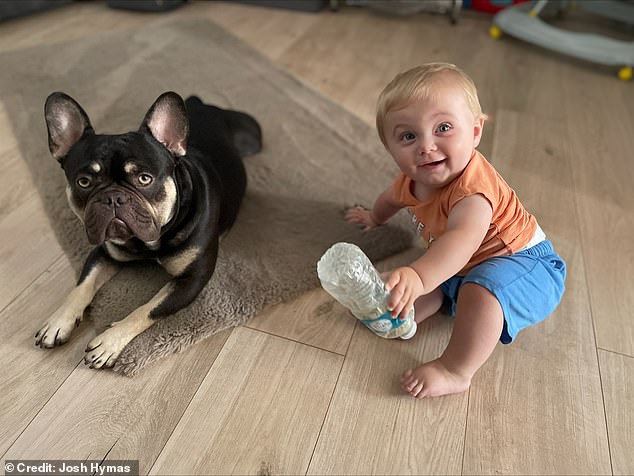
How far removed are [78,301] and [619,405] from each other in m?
1.38

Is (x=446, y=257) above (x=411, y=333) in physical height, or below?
above

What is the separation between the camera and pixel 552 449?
1.17 metres

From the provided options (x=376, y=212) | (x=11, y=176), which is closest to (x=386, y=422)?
(x=376, y=212)

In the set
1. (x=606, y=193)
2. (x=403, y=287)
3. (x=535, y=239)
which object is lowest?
(x=606, y=193)

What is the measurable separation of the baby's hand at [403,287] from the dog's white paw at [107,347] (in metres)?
0.67

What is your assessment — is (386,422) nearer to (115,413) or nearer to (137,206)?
(115,413)

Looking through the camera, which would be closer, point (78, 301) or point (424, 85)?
point (424, 85)

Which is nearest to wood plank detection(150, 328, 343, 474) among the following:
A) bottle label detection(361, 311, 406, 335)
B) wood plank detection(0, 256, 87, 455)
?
bottle label detection(361, 311, 406, 335)

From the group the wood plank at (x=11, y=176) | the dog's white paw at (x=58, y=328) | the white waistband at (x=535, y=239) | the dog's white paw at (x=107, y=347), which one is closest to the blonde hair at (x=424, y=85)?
the white waistband at (x=535, y=239)

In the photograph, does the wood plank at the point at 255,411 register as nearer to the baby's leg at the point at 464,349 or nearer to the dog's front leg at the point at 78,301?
the baby's leg at the point at 464,349

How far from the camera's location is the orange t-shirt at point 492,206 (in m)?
1.21

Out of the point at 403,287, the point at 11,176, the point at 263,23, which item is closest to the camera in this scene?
the point at 403,287

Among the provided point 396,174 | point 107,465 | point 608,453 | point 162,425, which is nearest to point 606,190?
point 396,174

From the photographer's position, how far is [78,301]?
4.57 feet
